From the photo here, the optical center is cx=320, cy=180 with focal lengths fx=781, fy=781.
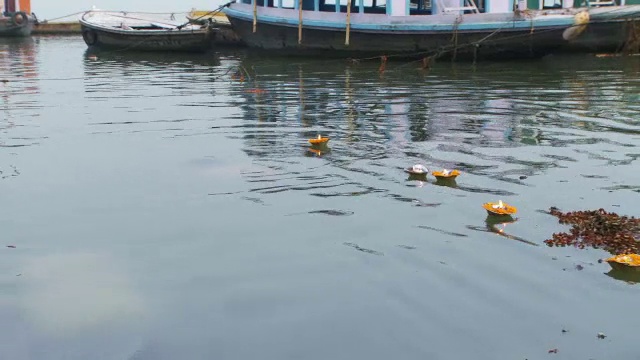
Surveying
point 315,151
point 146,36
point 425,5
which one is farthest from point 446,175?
point 146,36

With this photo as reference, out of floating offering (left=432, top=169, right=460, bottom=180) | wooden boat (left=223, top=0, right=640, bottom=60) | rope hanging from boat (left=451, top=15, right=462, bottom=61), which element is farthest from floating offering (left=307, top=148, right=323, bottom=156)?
rope hanging from boat (left=451, top=15, right=462, bottom=61)

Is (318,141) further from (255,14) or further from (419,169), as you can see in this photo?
(255,14)

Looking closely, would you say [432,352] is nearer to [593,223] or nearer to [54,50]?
[593,223]

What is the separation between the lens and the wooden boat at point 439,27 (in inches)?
894

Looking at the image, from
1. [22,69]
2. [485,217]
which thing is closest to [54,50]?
[22,69]

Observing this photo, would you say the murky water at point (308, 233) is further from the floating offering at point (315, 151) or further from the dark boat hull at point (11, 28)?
the dark boat hull at point (11, 28)

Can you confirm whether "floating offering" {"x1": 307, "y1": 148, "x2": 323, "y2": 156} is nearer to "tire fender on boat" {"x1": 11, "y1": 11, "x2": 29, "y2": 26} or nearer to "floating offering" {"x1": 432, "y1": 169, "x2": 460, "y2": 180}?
"floating offering" {"x1": 432, "y1": 169, "x2": 460, "y2": 180}

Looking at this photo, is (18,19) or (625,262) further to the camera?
(18,19)

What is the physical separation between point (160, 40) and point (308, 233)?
80.2 feet

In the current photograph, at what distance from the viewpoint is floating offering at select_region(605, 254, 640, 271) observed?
4965 mm

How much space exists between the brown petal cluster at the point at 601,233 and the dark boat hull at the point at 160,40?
24240 millimetres

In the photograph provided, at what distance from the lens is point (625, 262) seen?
4980 millimetres

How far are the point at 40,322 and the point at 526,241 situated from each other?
3388 mm

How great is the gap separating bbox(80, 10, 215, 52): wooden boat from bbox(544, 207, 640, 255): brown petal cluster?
24.3 m
